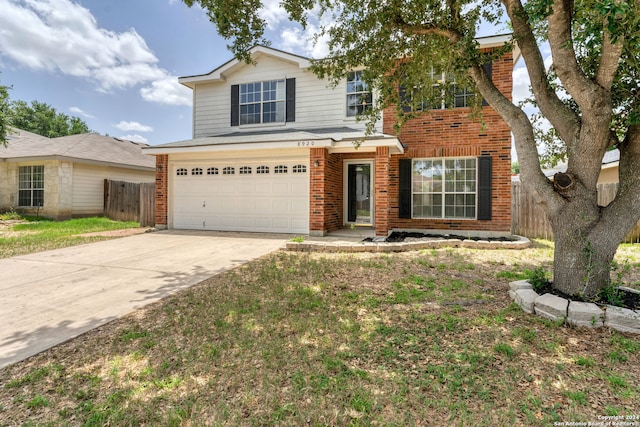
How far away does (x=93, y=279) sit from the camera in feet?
17.2

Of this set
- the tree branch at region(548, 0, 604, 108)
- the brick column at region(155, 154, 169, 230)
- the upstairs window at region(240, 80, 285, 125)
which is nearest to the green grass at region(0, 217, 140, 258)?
the brick column at region(155, 154, 169, 230)

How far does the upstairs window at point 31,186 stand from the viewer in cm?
1477

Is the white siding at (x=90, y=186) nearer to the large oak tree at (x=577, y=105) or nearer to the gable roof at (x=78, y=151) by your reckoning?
the gable roof at (x=78, y=151)

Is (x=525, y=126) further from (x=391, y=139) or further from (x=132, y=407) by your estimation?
(x=132, y=407)

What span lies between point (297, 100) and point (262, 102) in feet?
4.94

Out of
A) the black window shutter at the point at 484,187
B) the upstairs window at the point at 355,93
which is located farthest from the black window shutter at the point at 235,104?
the black window shutter at the point at 484,187

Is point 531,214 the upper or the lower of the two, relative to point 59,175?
lower

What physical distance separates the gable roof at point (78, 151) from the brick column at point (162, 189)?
6305 mm

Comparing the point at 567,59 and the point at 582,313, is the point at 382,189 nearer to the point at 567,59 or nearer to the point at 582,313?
the point at 567,59

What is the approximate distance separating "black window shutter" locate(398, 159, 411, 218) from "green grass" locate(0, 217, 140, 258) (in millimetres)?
9521

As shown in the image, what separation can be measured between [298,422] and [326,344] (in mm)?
1049

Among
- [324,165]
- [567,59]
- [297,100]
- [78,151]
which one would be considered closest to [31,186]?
[78,151]

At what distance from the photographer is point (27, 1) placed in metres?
13.5

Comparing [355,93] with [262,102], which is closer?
[355,93]
